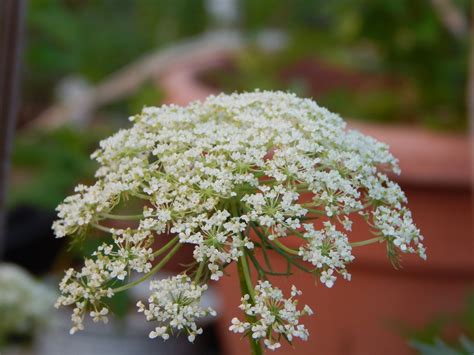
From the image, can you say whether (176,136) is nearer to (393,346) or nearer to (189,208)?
(189,208)

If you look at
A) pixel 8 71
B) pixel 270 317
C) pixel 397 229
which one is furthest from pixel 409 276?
pixel 270 317

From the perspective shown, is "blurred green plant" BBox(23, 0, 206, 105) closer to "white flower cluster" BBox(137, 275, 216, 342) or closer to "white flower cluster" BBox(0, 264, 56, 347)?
"white flower cluster" BBox(0, 264, 56, 347)

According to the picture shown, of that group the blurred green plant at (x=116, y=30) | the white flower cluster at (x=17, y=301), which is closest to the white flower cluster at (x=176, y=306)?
the white flower cluster at (x=17, y=301)

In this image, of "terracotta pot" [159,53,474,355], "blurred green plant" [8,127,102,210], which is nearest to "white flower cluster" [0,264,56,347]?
"blurred green plant" [8,127,102,210]

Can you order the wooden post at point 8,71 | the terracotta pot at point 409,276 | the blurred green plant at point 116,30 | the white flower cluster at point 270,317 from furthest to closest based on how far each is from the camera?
the blurred green plant at point 116,30
the terracotta pot at point 409,276
the wooden post at point 8,71
the white flower cluster at point 270,317

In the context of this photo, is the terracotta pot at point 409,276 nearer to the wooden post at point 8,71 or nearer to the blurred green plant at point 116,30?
the wooden post at point 8,71

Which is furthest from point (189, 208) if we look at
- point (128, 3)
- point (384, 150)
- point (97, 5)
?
point (128, 3)
